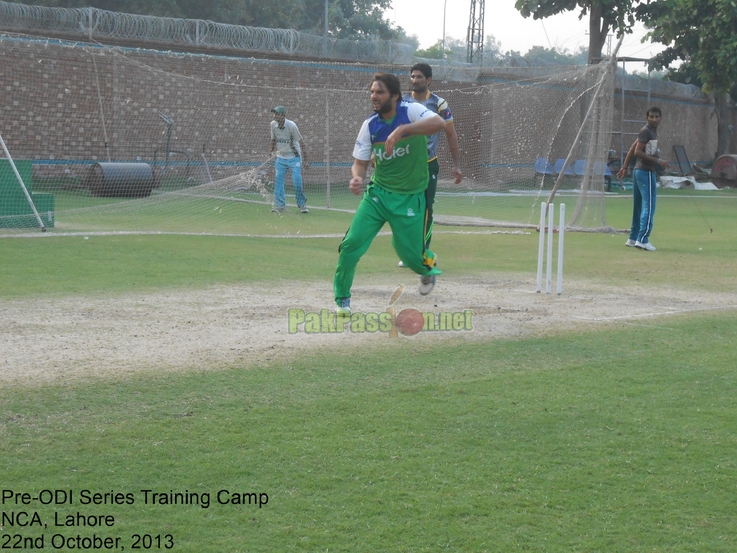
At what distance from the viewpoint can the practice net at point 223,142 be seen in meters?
16.3

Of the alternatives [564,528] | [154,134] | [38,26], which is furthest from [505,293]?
[38,26]

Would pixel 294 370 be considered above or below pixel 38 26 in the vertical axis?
below

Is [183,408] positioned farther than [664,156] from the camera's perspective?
No

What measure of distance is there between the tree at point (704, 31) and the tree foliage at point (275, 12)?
54.4ft

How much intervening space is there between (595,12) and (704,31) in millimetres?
4556

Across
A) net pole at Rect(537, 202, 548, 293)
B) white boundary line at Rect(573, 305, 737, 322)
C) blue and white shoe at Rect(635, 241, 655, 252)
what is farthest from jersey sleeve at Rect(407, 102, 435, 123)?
blue and white shoe at Rect(635, 241, 655, 252)

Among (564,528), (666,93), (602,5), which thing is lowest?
(564,528)

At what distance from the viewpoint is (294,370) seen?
5.90 m

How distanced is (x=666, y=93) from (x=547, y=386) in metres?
Result: 39.1

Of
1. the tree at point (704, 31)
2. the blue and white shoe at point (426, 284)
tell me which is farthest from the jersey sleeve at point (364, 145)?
the tree at point (704, 31)

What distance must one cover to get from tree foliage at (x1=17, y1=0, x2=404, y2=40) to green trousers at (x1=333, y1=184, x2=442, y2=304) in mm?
30726

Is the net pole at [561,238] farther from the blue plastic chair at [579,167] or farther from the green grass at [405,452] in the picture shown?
the blue plastic chair at [579,167]

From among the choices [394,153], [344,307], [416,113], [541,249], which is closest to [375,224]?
[394,153]

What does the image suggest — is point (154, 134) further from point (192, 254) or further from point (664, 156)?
point (664, 156)
